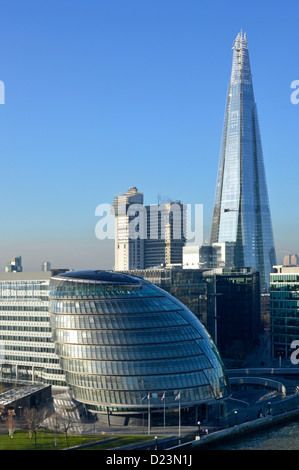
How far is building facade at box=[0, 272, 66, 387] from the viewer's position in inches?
4272

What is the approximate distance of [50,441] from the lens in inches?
2876

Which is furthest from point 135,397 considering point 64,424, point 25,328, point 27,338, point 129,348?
point 25,328

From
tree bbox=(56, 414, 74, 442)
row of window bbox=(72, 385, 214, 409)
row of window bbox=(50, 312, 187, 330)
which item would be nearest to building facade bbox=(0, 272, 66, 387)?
row of window bbox=(50, 312, 187, 330)

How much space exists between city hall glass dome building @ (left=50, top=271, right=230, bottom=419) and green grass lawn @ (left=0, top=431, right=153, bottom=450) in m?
8.24

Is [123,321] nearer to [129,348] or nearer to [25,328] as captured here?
[129,348]

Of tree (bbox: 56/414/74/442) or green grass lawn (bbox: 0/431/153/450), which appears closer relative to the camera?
green grass lawn (bbox: 0/431/153/450)

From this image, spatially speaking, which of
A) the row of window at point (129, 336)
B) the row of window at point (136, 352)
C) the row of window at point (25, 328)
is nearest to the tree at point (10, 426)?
the row of window at point (136, 352)

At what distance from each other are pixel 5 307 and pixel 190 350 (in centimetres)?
4089

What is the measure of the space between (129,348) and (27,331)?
31.3 metres

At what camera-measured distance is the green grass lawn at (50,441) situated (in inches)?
2788

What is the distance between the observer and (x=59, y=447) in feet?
231

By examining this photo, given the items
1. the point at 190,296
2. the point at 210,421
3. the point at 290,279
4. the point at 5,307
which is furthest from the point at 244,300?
the point at 210,421

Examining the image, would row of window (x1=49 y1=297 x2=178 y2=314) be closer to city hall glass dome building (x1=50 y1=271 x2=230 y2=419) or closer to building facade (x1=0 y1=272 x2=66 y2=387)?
city hall glass dome building (x1=50 y1=271 x2=230 y2=419)
